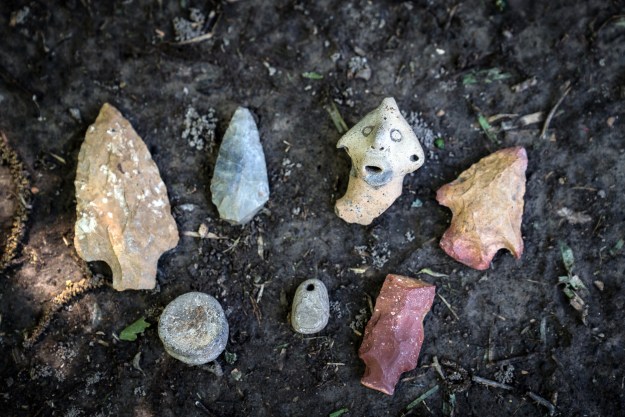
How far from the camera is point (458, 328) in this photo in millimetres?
3514

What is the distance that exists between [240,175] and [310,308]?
918 mm

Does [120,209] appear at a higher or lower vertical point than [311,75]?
lower

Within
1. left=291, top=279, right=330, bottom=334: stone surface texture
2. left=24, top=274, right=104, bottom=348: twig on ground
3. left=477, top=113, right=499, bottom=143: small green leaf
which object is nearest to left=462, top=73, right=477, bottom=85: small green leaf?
left=477, top=113, right=499, bottom=143: small green leaf

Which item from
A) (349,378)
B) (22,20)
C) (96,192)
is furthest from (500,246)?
(22,20)

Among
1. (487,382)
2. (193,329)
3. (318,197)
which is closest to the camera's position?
(193,329)

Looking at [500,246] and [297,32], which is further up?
[297,32]

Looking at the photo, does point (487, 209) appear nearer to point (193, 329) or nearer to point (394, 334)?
point (394, 334)

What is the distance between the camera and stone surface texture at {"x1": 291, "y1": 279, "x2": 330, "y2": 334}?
3301 mm

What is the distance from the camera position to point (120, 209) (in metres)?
3.41

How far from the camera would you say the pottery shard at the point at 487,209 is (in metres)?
3.36

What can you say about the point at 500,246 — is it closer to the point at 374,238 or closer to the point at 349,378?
the point at 374,238

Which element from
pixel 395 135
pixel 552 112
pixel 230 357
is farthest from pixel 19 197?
pixel 552 112

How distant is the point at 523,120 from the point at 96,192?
2769 mm

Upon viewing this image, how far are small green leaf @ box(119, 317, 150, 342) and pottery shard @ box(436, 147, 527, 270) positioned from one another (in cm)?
195
